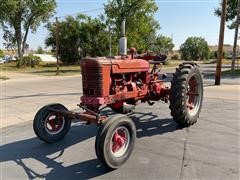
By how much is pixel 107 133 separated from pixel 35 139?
2325mm

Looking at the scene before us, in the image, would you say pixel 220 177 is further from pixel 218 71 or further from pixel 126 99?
pixel 218 71

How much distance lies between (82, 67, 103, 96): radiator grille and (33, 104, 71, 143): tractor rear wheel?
69 centimetres

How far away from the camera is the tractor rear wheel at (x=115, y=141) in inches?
185

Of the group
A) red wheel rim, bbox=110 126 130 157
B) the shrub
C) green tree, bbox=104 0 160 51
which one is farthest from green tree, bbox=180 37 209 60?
red wheel rim, bbox=110 126 130 157

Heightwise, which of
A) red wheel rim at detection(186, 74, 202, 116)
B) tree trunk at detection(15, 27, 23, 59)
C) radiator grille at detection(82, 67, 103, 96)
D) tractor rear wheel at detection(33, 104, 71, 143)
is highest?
tree trunk at detection(15, 27, 23, 59)

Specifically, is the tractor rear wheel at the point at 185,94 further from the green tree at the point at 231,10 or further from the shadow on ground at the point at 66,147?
the green tree at the point at 231,10

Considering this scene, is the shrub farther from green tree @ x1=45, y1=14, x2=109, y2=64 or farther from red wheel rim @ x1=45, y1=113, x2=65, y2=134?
red wheel rim @ x1=45, y1=113, x2=65, y2=134

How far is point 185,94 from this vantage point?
22.0 feet

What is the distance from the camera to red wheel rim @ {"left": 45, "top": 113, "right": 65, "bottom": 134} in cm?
626

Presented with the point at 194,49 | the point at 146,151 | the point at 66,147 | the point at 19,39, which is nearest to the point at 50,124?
the point at 66,147

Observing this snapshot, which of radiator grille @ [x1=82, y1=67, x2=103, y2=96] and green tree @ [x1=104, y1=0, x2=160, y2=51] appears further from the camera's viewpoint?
green tree @ [x1=104, y1=0, x2=160, y2=51]

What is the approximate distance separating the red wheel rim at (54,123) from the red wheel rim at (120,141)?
1.64 metres

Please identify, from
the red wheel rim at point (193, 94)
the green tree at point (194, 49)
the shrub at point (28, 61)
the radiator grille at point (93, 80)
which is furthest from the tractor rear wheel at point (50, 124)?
the green tree at point (194, 49)

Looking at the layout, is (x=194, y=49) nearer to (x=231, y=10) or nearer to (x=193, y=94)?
(x=231, y=10)
